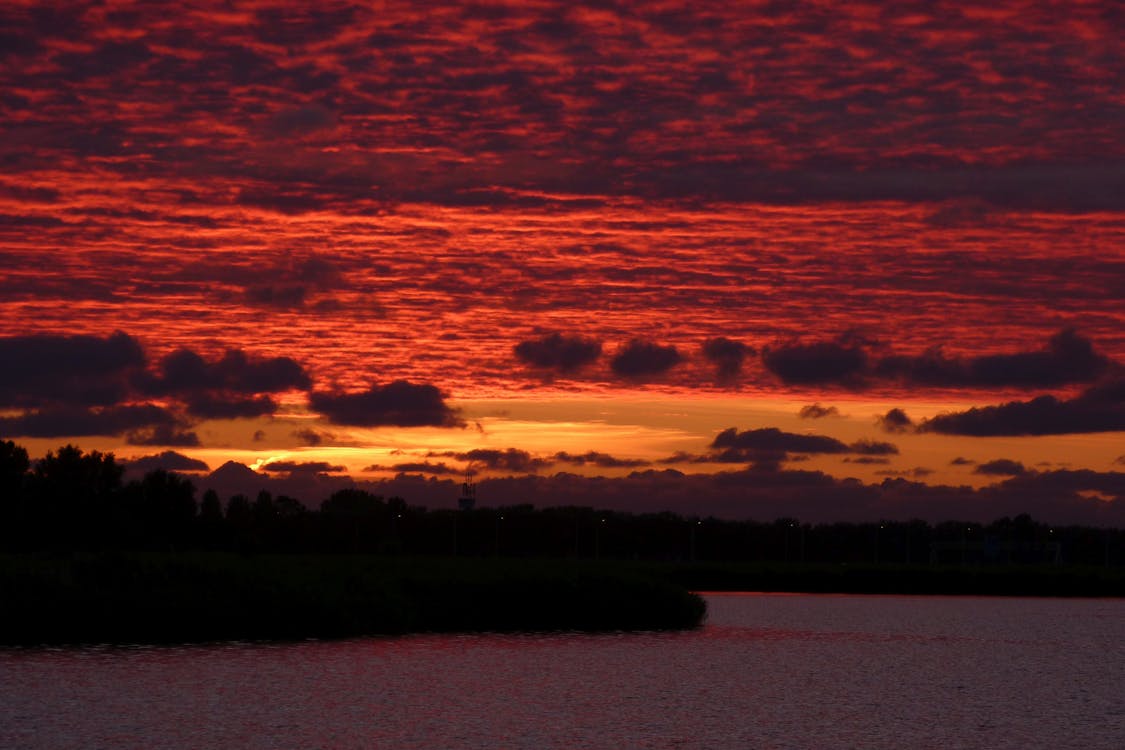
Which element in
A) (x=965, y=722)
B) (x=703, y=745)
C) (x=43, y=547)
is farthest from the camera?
(x=43, y=547)

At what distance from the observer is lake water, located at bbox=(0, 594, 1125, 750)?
51906mm

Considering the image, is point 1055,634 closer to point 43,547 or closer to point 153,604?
point 153,604

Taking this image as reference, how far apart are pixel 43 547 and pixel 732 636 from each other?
10355 centimetres

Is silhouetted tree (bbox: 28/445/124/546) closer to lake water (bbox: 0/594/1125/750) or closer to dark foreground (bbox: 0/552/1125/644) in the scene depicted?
dark foreground (bbox: 0/552/1125/644)

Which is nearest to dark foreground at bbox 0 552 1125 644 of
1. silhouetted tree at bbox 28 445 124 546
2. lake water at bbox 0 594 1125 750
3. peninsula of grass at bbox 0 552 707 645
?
peninsula of grass at bbox 0 552 707 645

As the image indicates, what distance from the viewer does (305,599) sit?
8844 centimetres

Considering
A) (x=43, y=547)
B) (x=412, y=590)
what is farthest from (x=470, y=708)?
(x=43, y=547)

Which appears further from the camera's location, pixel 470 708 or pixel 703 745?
pixel 470 708

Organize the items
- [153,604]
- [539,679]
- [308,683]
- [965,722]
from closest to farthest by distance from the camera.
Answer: [965,722] < [308,683] < [539,679] < [153,604]

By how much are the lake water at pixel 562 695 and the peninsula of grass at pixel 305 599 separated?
7.83 feet

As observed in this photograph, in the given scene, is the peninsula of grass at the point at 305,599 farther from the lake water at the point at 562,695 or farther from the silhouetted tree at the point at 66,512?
the silhouetted tree at the point at 66,512

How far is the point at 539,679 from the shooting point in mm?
72125

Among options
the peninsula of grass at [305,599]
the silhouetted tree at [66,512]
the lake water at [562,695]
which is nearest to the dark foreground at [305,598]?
the peninsula of grass at [305,599]

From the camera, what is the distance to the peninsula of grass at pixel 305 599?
7875 cm
